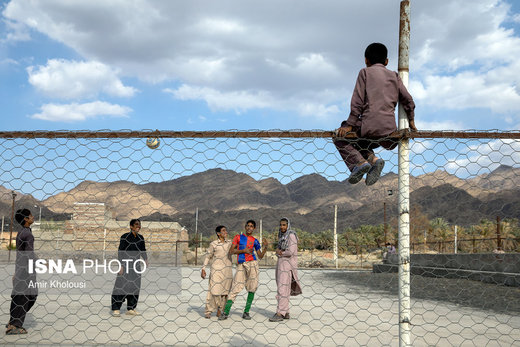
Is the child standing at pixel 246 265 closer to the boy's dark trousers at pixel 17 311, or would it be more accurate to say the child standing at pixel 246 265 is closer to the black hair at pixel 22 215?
the boy's dark trousers at pixel 17 311

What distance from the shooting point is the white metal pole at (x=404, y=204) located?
12.2ft

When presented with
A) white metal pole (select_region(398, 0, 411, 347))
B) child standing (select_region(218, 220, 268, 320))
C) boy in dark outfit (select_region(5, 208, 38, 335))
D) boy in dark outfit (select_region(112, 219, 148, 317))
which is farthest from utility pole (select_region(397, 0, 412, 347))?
boy in dark outfit (select_region(112, 219, 148, 317))

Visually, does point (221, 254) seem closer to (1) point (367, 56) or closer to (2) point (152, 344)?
(2) point (152, 344)

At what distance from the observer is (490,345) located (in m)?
5.99

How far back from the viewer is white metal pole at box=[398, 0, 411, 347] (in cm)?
371

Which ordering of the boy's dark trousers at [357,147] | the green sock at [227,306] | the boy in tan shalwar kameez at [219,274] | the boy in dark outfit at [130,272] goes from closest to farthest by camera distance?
the boy's dark trousers at [357,147] < the boy in dark outfit at [130,272] < the green sock at [227,306] < the boy in tan shalwar kameez at [219,274]

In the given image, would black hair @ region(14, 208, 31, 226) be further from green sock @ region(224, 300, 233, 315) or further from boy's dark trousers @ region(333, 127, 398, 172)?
boy's dark trousers @ region(333, 127, 398, 172)

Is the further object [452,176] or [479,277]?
[479,277]

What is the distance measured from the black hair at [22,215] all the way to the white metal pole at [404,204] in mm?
5069

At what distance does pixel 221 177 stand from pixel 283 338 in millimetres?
2357

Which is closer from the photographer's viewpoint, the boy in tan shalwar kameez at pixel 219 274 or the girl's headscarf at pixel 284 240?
the girl's headscarf at pixel 284 240

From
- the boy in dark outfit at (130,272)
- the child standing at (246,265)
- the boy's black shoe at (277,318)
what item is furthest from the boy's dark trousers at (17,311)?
the boy's black shoe at (277,318)

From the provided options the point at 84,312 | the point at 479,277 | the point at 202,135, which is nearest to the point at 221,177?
the point at 202,135

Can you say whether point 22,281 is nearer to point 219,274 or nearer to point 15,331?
point 15,331
